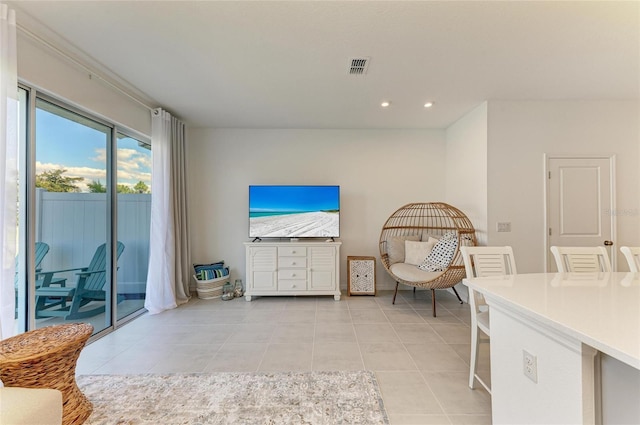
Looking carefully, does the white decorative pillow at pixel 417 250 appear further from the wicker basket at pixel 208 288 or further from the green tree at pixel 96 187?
the green tree at pixel 96 187

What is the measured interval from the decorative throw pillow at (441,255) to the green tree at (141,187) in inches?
143

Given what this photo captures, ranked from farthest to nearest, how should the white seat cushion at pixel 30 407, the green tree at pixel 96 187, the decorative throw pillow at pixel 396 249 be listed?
the decorative throw pillow at pixel 396 249
the green tree at pixel 96 187
the white seat cushion at pixel 30 407

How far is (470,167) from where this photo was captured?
3.54 m

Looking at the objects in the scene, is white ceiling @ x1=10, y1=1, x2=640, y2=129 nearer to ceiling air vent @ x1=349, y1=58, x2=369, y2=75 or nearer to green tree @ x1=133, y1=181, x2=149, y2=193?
ceiling air vent @ x1=349, y1=58, x2=369, y2=75

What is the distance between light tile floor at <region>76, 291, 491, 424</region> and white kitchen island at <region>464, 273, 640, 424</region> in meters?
Answer: 0.51

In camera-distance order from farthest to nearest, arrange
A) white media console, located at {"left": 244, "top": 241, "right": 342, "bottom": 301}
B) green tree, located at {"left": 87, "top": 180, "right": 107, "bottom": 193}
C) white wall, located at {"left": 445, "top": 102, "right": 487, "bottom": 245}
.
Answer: white media console, located at {"left": 244, "top": 241, "right": 342, "bottom": 301}
white wall, located at {"left": 445, "top": 102, "right": 487, "bottom": 245}
green tree, located at {"left": 87, "top": 180, "right": 107, "bottom": 193}

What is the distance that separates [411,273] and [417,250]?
0.54m

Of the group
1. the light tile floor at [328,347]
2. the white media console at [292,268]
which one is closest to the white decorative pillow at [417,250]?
the light tile floor at [328,347]

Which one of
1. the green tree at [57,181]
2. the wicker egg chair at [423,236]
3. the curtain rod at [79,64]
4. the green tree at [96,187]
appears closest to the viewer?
the curtain rod at [79,64]

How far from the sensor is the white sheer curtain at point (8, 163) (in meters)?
1.57

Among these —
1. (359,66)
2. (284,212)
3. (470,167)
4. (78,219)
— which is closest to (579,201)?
(470,167)

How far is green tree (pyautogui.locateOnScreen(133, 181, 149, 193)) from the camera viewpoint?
3.16 m

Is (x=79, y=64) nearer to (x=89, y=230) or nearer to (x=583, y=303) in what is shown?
(x=89, y=230)

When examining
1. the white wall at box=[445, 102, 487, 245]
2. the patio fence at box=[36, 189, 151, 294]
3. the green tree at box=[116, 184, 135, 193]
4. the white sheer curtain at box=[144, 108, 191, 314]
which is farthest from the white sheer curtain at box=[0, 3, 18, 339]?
the white wall at box=[445, 102, 487, 245]
